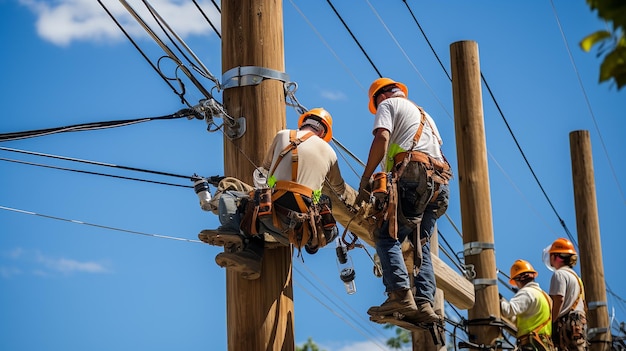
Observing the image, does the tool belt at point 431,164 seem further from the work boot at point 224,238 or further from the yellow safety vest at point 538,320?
the yellow safety vest at point 538,320

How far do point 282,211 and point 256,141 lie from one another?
50 cm

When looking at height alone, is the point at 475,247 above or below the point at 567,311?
above

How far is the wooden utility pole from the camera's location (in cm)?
1546

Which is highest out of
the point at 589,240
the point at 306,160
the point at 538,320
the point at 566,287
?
the point at 589,240

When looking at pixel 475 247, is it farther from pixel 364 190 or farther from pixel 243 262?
pixel 243 262

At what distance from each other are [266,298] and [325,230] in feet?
1.81

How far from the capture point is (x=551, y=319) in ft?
35.7

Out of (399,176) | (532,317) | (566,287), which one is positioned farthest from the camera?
(566,287)

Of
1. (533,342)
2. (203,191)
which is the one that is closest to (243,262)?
(203,191)

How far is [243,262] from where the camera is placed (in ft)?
19.6

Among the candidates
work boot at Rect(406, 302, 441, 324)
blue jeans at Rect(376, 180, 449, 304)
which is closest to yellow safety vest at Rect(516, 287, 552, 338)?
blue jeans at Rect(376, 180, 449, 304)

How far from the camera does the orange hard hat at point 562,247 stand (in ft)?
37.8

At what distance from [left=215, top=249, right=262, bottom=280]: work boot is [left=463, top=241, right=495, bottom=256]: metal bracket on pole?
191 inches

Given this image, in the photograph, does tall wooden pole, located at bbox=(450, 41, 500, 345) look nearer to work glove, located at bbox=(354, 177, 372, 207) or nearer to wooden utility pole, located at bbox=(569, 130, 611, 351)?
work glove, located at bbox=(354, 177, 372, 207)
